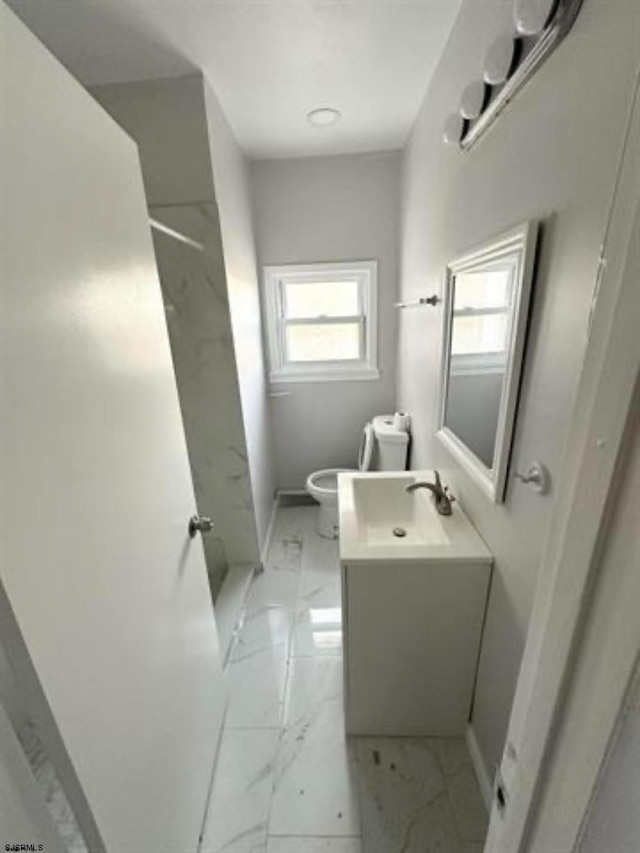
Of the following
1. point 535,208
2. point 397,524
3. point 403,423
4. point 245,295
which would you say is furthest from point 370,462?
point 535,208

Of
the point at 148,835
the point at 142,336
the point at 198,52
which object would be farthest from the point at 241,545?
the point at 198,52

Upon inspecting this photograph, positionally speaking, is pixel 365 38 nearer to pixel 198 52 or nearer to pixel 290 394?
pixel 198 52

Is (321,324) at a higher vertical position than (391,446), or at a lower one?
higher

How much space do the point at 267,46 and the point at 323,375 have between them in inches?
69.8

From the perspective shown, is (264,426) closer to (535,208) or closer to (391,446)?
(391,446)

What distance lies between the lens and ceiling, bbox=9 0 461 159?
1.25 m

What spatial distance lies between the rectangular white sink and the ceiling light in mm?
1801

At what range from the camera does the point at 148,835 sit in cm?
86

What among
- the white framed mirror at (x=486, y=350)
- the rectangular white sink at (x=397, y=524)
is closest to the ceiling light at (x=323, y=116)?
the white framed mirror at (x=486, y=350)

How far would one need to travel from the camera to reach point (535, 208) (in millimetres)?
885

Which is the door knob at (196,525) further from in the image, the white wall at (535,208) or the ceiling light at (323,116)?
the ceiling light at (323,116)

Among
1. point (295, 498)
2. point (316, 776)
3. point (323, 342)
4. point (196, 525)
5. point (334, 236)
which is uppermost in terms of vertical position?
point (334, 236)

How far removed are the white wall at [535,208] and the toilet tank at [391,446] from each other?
2.37ft

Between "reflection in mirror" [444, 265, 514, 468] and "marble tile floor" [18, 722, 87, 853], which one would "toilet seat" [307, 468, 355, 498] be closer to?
"reflection in mirror" [444, 265, 514, 468]
